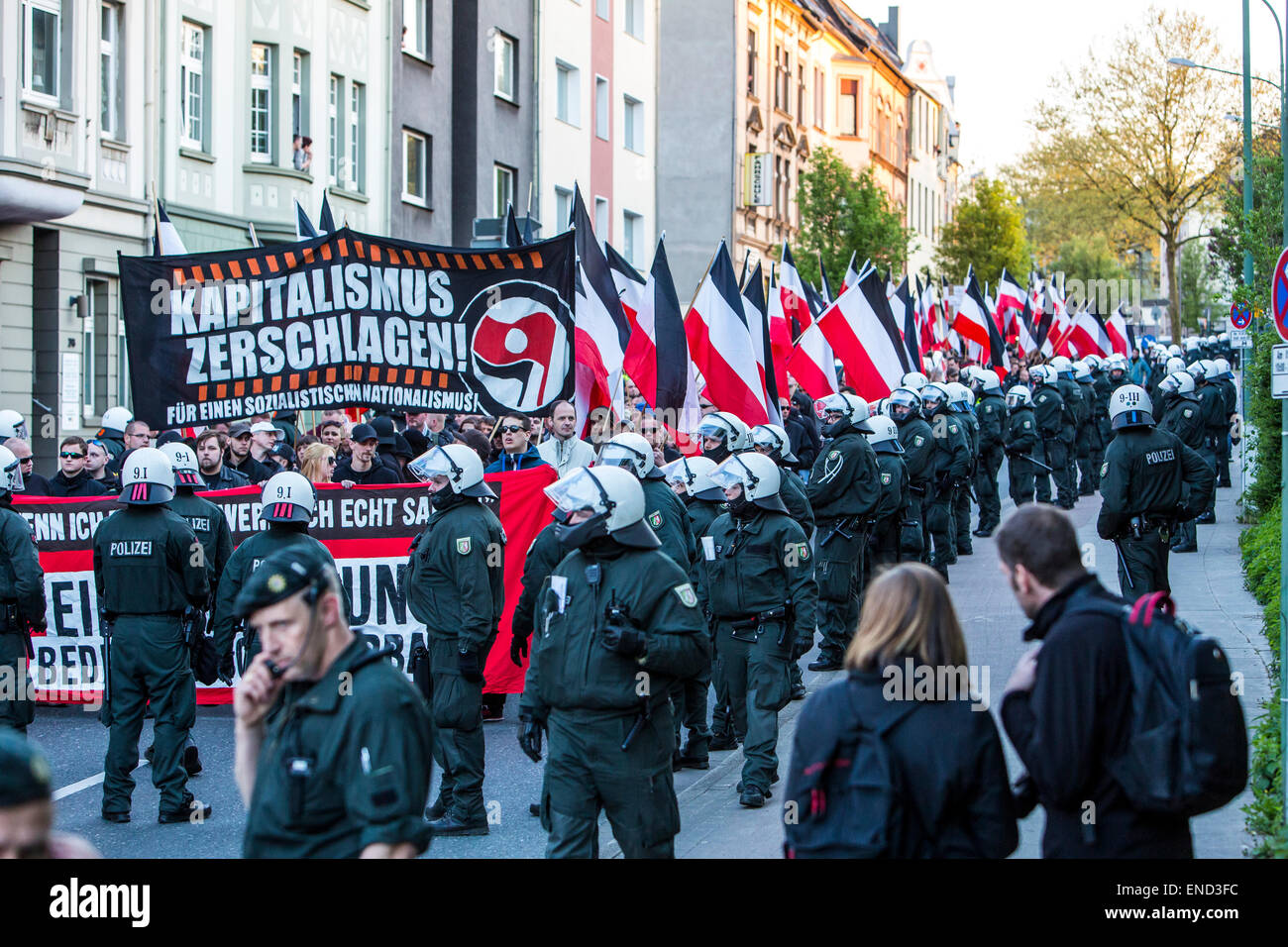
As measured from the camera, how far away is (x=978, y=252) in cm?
6397

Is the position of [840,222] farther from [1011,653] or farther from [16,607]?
[16,607]

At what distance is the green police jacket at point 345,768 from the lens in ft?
12.9

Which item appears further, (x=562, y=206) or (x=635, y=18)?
(x=635, y=18)

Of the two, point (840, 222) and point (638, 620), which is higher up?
point (840, 222)

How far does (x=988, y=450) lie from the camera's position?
67.9ft

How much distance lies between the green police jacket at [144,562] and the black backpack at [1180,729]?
19.5ft

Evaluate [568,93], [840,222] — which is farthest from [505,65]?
[840,222]

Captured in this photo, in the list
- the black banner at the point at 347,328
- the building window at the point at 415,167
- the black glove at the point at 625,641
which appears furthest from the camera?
the building window at the point at 415,167

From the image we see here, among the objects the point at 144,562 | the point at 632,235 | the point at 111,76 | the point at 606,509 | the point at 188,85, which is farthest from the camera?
the point at 632,235

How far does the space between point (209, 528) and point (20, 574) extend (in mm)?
1032

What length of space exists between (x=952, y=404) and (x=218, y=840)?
11931 millimetres

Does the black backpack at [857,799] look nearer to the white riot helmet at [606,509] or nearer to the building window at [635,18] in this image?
the white riot helmet at [606,509]

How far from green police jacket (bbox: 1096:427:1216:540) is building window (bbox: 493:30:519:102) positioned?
78.5ft

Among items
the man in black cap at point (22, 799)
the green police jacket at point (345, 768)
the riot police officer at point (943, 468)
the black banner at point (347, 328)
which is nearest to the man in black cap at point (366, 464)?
the black banner at point (347, 328)
